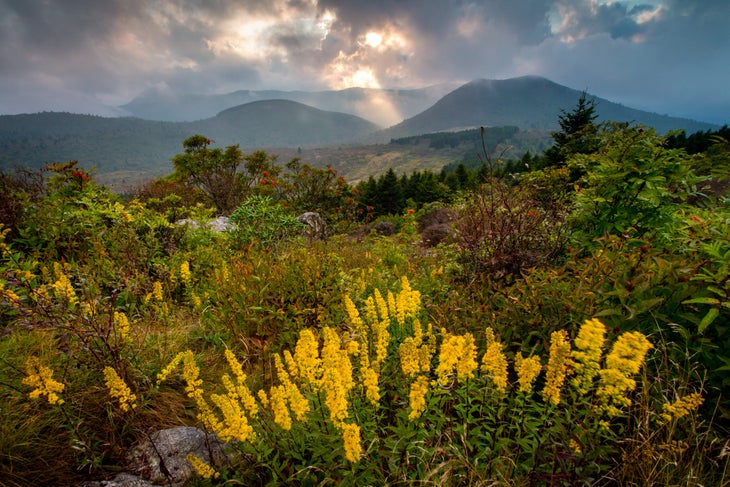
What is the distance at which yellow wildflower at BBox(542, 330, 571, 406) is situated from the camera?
5.42 ft

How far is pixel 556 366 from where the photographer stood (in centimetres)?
168

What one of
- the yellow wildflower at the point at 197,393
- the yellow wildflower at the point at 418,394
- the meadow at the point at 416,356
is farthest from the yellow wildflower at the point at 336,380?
the yellow wildflower at the point at 197,393

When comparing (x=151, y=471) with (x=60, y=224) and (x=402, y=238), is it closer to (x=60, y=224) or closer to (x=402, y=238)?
(x=60, y=224)

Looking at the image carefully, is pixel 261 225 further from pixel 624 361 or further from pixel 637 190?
pixel 624 361

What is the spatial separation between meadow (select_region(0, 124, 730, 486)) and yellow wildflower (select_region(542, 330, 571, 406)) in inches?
0.6

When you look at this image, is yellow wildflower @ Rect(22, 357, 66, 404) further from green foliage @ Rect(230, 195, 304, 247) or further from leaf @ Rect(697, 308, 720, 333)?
green foliage @ Rect(230, 195, 304, 247)

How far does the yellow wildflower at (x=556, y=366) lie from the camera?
5.42 ft

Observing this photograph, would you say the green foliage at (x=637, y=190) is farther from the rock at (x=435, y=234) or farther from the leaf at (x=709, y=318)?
the rock at (x=435, y=234)

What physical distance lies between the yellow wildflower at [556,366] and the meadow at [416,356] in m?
0.01

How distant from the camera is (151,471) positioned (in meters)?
2.36

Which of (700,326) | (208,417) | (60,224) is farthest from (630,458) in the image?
(60,224)

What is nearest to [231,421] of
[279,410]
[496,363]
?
[279,410]

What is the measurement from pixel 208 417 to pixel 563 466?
2046 millimetres

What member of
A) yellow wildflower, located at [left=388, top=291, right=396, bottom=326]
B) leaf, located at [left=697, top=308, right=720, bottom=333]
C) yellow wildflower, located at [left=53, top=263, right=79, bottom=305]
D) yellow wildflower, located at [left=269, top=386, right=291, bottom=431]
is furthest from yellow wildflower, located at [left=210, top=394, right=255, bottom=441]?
leaf, located at [left=697, top=308, right=720, bottom=333]
